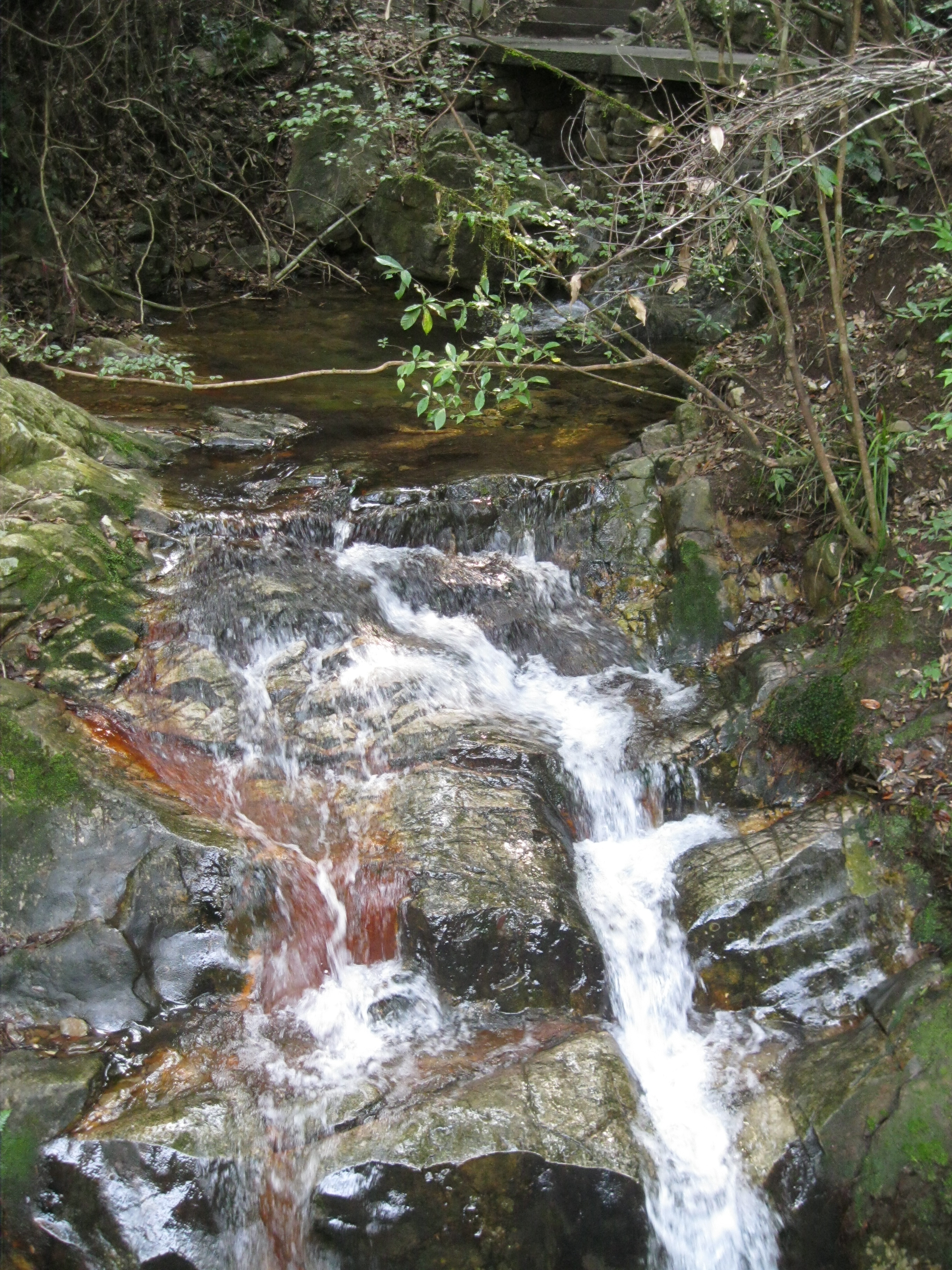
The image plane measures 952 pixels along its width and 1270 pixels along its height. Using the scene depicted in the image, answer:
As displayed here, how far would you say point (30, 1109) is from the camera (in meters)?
3.30

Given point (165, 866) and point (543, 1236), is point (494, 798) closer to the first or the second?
point (165, 866)

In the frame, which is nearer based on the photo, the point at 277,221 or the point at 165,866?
the point at 165,866

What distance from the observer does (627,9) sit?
12227 mm

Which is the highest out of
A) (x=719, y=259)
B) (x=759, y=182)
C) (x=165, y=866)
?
(x=759, y=182)

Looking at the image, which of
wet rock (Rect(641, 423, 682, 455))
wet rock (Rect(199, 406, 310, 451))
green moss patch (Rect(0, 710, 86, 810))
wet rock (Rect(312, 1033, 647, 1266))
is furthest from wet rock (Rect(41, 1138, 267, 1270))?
wet rock (Rect(641, 423, 682, 455))

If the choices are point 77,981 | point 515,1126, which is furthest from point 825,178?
point 77,981

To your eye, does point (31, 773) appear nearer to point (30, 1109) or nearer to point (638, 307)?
point (30, 1109)

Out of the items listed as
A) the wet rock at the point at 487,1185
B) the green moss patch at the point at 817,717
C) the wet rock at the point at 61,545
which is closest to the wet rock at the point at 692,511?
the green moss patch at the point at 817,717

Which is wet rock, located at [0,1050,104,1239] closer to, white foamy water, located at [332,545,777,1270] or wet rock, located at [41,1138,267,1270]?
wet rock, located at [41,1138,267,1270]

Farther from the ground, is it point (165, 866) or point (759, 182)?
point (759, 182)

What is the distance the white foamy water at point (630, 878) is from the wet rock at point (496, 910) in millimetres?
184

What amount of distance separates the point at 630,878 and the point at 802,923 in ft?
2.48

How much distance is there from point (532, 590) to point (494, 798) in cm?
176

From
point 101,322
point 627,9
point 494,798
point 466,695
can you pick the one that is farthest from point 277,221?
point 494,798
